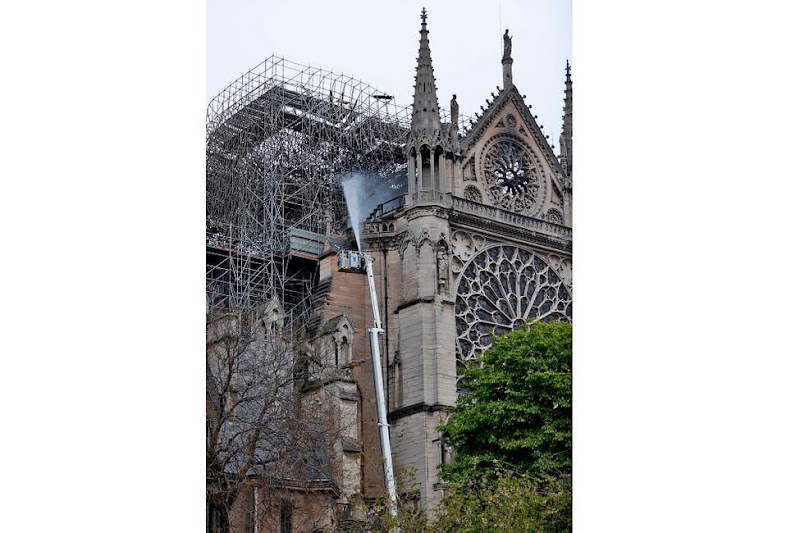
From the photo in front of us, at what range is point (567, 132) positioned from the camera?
49.6 ft

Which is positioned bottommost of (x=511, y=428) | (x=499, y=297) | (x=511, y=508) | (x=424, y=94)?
(x=511, y=508)

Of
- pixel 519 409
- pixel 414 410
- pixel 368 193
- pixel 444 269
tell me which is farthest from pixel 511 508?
pixel 444 269

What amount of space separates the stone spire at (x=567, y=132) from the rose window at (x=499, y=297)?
1.23m

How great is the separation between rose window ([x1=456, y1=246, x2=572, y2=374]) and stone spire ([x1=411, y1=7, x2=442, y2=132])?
176 cm

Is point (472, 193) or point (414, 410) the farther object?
point (414, 410)

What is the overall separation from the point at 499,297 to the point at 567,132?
488 centimetres

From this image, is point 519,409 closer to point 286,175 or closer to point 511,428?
point 511,428

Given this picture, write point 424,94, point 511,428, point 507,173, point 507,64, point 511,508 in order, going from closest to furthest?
1. point 507,64
2. point 511,508
3. point 424,94
4. point 511,428
5. point 507,173

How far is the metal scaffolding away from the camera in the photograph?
17.5m

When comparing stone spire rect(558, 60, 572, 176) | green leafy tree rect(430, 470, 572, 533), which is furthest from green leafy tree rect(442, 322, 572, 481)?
stone spire rect(558, 60, 572, 176)
